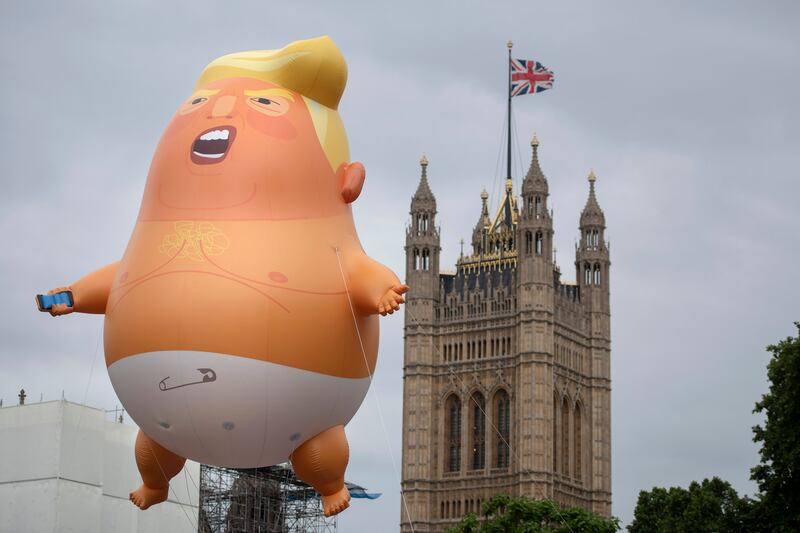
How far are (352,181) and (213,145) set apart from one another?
1.92m

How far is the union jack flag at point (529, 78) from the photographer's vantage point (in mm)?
84188

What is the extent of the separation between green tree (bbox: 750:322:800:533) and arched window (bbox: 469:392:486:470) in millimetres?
53349

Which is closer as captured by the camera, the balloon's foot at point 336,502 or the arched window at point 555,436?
the balloon's foot at point 336,502

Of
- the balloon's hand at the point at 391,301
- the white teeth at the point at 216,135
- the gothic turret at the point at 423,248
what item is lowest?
the balloon's hand at the point at 391,301

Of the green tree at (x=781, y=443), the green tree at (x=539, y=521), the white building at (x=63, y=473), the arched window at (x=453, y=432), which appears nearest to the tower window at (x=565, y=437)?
the arched window at (x=453, y=432)

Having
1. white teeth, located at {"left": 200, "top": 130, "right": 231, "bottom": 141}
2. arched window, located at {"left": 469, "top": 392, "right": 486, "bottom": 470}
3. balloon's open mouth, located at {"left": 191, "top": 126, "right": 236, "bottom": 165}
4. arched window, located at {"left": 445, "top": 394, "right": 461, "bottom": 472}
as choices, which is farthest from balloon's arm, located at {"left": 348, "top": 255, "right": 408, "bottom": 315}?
arched window, located at {"left": 445, "top": 394, "right": 461, "bottom": 472}

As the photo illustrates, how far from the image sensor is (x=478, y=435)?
9450cm

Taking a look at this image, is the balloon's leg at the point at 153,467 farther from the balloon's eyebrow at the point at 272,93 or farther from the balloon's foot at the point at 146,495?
the balloon's eyebrow at the point at 272,93

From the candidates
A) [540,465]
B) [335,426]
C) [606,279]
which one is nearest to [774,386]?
[335,426]

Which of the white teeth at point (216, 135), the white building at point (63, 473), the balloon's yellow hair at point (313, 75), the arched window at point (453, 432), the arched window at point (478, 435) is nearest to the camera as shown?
the white teeth at point (216, 135)

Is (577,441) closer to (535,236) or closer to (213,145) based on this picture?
(535,236)

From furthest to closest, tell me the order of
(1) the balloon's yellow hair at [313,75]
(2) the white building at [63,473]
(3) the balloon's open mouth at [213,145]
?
1. (2) the white building at [63,473]
2. (1) the balloon's yellow hair at [313,75]
3. (3) the balloon's open mouth at [213,145]

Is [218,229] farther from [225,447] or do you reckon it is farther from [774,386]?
[774,386]

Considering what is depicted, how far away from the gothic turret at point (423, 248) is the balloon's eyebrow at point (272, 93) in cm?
7706
